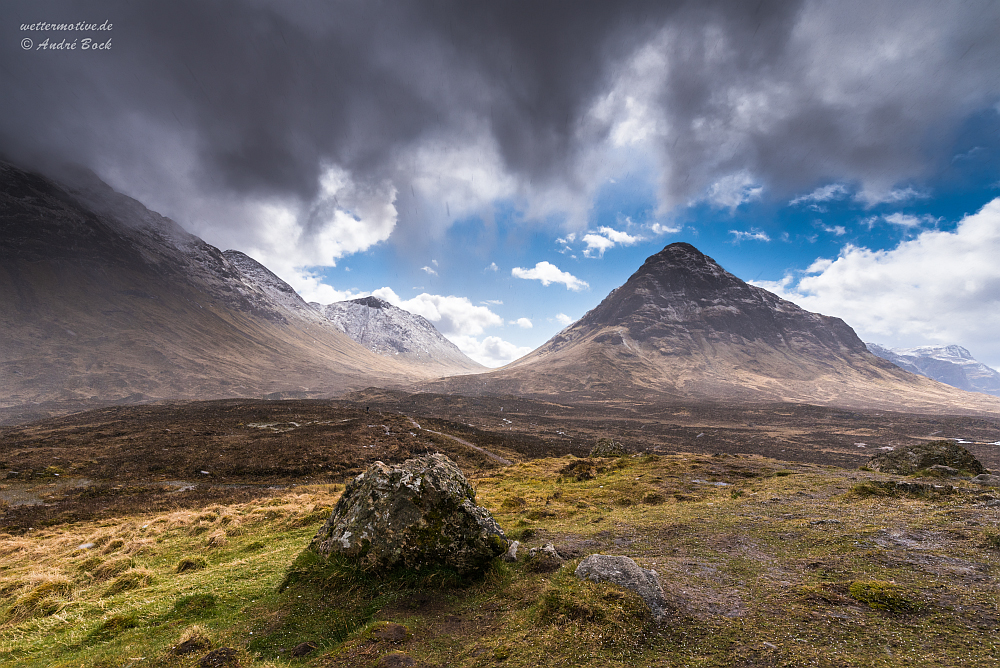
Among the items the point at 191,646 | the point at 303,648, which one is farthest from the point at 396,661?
the point at 191,646

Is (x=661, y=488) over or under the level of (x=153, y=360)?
under

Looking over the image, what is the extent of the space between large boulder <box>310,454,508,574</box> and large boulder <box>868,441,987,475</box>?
35211 mm

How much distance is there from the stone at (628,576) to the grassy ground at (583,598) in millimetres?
284

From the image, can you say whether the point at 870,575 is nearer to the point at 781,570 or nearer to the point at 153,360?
the point at 781,570

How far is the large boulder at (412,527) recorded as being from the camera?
10.3 meters

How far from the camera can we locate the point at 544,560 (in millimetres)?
10836

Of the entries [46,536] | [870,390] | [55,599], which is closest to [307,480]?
[46,536]

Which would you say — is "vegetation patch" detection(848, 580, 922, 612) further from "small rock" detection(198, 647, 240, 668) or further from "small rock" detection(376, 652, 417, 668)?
"small rock" detection(198, 647, 240, 668)

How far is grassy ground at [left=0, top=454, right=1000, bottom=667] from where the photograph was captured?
664 cm

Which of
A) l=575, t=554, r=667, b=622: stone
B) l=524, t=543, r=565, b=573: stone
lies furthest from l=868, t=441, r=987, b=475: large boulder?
l=575, t=554, r=667, b=622: stone

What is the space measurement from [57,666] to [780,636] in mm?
15030

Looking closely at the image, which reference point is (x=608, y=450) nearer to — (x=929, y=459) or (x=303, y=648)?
(x=929, y=459)

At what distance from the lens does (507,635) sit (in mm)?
7496

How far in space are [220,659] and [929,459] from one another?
43195 mm
